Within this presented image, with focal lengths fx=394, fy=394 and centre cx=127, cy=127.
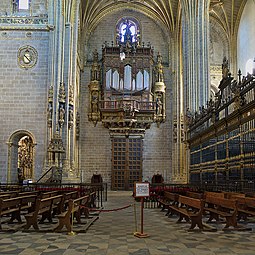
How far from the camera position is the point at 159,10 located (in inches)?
1336

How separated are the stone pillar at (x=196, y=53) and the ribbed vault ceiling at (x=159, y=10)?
6390 millimetres

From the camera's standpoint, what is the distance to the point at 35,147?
23859mm

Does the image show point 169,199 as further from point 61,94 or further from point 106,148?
point 106,148

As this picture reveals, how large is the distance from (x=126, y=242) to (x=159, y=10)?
29.7m

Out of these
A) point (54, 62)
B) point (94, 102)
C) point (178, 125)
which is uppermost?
point (54, 62)

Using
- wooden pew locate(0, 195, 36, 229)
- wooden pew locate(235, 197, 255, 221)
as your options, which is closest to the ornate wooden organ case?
wooden pew locate(0, 195, 36, 229)

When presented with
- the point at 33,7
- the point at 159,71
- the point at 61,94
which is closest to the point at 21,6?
the point at 33,7

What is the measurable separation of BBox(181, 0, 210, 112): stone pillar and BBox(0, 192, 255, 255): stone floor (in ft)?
53.7

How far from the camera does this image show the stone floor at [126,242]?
6117mm

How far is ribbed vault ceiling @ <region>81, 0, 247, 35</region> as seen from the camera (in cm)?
3216

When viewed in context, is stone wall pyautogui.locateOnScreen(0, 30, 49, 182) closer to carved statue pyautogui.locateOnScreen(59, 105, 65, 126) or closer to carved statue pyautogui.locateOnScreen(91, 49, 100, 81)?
carved statue pyautogui.locateOnScreen(59, 105, 65, 126)

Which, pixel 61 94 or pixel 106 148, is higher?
pixel 61 94

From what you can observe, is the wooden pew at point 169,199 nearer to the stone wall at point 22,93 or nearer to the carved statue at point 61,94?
the stone wall at point 22,93

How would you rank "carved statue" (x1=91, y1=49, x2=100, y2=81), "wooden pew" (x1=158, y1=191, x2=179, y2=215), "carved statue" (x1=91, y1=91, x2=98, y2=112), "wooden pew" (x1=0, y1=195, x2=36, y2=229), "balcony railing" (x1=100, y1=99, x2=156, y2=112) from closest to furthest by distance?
"wooden pew" (x1=0, y1=195, x2=36, y2=229) → "wooden pew" (x1=158, y1=191, x2=179, y2=215) → "balcony railing" (x1=100, y1=99, x2=156, y2=112) → "carved statue" (x1=91, y1=91, x2=98, y2=112) → "carved statue" (x1=91, y1=49, x2=100, y2=81)
